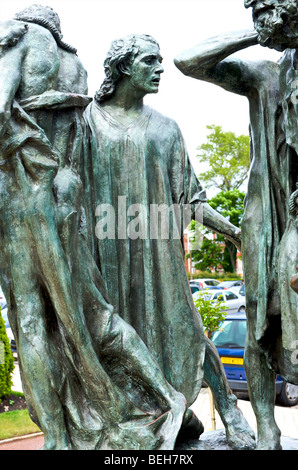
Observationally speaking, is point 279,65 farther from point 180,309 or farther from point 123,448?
point 123,448

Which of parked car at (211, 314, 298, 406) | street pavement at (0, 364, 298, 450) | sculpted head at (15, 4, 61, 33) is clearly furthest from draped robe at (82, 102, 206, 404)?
parked car at (211, 314, 298, 406)

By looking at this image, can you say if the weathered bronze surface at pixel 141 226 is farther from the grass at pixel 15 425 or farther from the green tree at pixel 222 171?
the green tree at pixel 222 171

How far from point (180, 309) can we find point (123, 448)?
928mm

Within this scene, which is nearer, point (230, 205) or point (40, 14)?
point (40, 14)

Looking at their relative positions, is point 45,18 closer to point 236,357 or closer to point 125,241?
point 125,241

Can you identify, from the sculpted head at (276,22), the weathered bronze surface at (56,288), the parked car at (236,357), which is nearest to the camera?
the sculpted head at (276,22)

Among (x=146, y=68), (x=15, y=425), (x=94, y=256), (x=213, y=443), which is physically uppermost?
(x=146, y=68)

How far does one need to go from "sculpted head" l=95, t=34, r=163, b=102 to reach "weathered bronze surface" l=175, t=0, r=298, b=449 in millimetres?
262

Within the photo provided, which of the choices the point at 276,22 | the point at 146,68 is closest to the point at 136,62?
the point at 146,68

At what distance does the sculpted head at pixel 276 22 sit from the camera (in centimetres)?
350

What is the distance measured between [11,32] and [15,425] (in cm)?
592

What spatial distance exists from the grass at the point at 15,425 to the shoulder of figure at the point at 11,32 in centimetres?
542

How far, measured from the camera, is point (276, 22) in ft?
11.5

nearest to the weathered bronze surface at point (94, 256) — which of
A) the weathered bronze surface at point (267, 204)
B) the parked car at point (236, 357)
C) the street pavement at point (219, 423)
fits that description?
the weathered bronze surface at point (267, 204)
